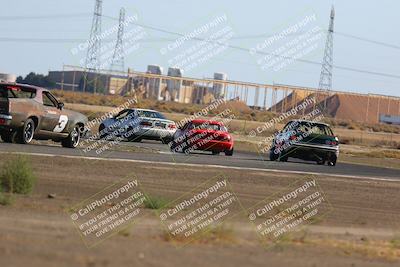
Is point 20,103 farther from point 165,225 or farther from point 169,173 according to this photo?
point 165,225

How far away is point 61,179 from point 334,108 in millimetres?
106840

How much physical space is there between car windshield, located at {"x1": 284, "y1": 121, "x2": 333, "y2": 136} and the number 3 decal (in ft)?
27.5

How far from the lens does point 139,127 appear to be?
35.6 metres

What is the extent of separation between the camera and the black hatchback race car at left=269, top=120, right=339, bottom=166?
3005cm

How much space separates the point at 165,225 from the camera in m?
13.0

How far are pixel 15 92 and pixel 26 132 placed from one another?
3.54 feet

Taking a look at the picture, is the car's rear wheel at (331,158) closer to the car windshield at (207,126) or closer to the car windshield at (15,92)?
the car windshield at (207,126)

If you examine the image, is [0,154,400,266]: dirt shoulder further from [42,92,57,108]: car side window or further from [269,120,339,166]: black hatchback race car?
[269,120,339,166]: black hatchback race car

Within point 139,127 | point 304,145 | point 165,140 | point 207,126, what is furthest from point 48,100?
point 165,140

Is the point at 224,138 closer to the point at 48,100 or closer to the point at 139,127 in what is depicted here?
the point at 139,127

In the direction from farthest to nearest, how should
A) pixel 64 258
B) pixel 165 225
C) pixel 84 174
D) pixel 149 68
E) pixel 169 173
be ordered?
pixel 149 68
pixel 169 173
pixel 84 174
pixel 165 225
pixel 64 258

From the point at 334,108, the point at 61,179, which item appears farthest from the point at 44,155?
the point at 334,108

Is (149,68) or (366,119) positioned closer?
(366,119)

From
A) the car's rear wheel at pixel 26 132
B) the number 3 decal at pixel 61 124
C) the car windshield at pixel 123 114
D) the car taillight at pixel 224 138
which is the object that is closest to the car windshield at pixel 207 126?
the car taillight at pixel 224 138
